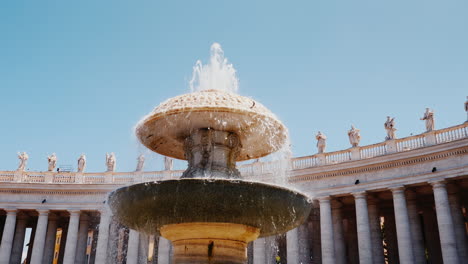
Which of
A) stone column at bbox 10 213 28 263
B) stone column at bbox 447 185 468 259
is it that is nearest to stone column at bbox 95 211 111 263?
stone column at bbox 10 213 28 263

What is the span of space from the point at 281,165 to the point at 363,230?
7.95m

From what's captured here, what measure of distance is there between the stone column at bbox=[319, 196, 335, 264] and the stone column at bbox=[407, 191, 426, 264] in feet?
18.9

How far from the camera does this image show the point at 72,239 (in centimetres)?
4162

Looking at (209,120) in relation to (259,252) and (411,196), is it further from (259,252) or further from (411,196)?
(411,196)

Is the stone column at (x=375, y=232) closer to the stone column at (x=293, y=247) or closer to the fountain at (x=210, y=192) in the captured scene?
the stone column at (x=293, y=247)

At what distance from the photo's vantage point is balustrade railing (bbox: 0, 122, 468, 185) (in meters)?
32.3

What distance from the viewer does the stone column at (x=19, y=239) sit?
4525cm

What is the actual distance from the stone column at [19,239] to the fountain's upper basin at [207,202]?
38.4m

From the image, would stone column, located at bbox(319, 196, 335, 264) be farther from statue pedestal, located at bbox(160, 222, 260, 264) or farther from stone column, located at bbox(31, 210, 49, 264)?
stone column, located at bbox(31, 210, 49, 264)

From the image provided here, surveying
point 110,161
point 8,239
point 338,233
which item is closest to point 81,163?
point 110,161

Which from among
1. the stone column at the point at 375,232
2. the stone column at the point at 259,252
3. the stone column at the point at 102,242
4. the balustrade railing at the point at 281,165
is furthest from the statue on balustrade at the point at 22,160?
the stone column at the point at 375,232

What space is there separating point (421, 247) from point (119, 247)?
102 ft

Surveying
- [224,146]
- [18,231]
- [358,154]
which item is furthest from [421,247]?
[18,231]

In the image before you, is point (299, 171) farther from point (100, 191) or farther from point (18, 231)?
point (18, 231)
